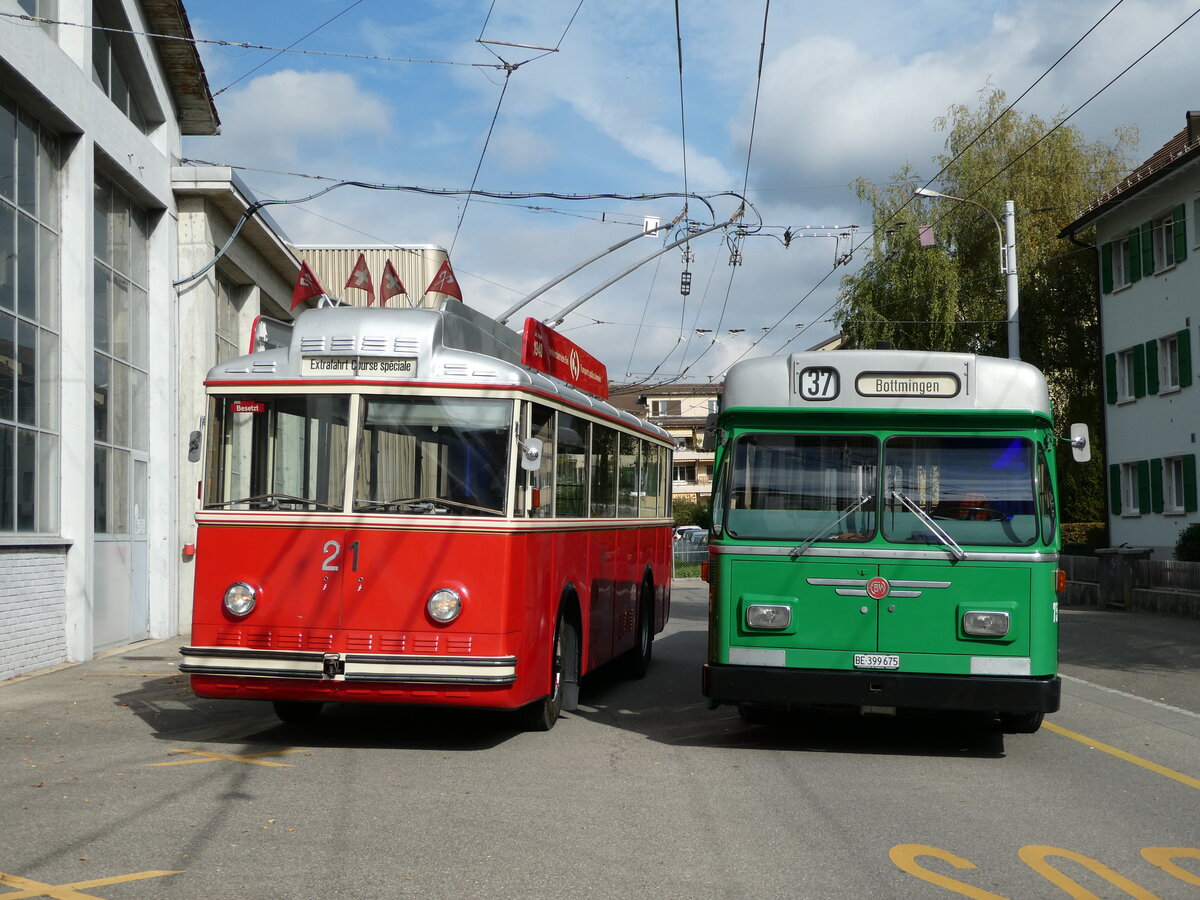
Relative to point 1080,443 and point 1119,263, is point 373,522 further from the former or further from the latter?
point 1119,263

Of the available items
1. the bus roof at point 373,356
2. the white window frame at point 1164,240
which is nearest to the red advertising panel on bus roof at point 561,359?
the bus roof at point 373,356

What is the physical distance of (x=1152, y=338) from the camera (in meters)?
34.3

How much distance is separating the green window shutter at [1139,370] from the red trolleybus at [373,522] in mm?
28029

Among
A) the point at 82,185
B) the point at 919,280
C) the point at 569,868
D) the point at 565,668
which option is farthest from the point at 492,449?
the point at 919,280

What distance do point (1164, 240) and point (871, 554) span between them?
27245mm

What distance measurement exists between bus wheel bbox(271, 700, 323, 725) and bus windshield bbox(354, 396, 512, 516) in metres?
2.19

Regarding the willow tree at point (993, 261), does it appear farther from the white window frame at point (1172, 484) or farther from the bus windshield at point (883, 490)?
the bus windshield at point (883, 490)

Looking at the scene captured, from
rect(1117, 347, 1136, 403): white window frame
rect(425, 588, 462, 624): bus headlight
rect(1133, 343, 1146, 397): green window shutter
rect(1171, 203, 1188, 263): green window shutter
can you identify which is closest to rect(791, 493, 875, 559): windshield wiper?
rect(425, 588, 462, 624): bus headlight

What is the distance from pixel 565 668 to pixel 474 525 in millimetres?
2019

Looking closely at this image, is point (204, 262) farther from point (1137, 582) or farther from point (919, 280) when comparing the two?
point (919, 280)

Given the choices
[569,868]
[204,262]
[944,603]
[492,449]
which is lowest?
[569,868]

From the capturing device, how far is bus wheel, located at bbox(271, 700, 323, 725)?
1103 cm

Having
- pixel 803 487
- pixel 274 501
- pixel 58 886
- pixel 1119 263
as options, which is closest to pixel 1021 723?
pixel 803 487

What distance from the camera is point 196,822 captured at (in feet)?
23.8
